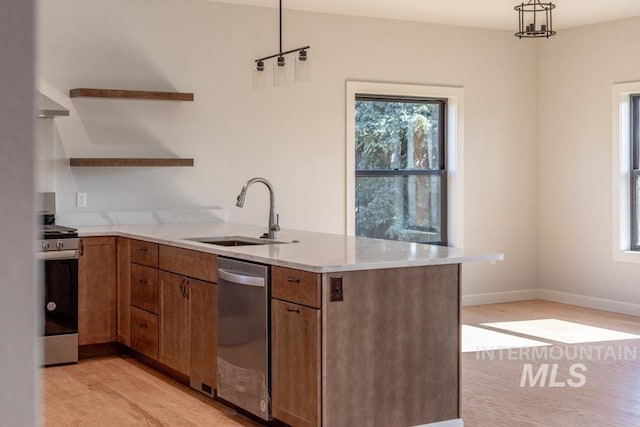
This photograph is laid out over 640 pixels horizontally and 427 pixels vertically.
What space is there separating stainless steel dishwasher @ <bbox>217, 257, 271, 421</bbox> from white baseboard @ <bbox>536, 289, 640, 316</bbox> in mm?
4211

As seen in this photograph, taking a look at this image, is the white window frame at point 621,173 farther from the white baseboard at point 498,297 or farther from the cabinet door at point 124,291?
the cabinet door at point 124,291

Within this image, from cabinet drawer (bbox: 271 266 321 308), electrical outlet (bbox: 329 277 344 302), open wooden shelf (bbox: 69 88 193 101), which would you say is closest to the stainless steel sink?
cabinet drawer (bbox: 271 266 321 308)

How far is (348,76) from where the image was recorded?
22.0 ft

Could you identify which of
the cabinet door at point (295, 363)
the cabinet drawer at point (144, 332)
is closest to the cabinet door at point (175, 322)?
the cabinet drawer at point (144, 332)

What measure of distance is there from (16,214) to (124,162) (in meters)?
5.06

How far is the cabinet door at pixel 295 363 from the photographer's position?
3.26 m

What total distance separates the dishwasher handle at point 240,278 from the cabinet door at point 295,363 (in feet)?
0.41

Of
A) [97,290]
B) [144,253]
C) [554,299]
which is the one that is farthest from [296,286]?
[554,299]

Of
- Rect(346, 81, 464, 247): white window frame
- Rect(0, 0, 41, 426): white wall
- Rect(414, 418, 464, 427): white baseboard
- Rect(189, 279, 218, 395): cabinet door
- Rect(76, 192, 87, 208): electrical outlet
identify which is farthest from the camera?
Rect(346, 81, 464, 247): white window frame

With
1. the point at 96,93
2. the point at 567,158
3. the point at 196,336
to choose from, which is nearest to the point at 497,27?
the point at 567,158

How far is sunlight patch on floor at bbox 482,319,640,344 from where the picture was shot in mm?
5887

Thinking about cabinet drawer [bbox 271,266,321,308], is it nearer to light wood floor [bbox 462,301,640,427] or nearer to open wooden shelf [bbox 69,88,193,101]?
light wood floor [bbox 462,301,640,427]

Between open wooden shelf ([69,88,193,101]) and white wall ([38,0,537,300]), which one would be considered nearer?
open wooden shelf ([69,88,193,101])

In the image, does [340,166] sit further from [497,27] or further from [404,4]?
[497,27]
